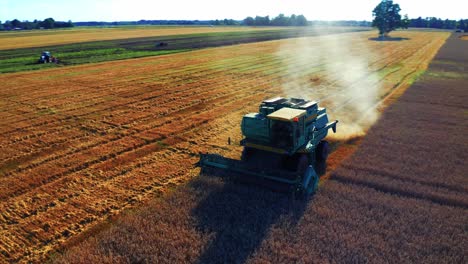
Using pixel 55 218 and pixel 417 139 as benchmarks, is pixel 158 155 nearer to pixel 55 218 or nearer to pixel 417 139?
pixel 55 218

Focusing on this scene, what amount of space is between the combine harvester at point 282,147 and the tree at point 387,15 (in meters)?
87.3

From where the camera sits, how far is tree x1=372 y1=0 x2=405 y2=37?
3484 inches

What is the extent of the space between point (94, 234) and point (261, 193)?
15.6 feet

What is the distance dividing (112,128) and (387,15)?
89.0 meters

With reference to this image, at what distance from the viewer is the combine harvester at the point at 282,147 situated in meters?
10.4

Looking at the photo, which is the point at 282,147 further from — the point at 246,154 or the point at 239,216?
the point at 239,216

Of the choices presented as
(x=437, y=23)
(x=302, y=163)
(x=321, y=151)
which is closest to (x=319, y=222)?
(x=302, y=163)

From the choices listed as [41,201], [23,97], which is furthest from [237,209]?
[23,97]

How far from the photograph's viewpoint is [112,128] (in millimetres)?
17172

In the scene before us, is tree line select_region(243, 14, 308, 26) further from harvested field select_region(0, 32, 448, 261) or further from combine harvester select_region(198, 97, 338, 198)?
combine harvester select_region(198, 97, 338, 198)

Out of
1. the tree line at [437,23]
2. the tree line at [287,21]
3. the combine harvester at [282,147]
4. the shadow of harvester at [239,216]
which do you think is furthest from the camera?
the tree line at [437,23]

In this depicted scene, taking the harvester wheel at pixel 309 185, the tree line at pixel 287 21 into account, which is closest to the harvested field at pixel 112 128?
the harvester wheel at pixel 309 185

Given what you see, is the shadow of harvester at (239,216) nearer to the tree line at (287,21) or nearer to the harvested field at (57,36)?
the harvested field at (57,36)

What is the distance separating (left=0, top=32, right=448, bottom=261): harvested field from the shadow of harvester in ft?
6.32
